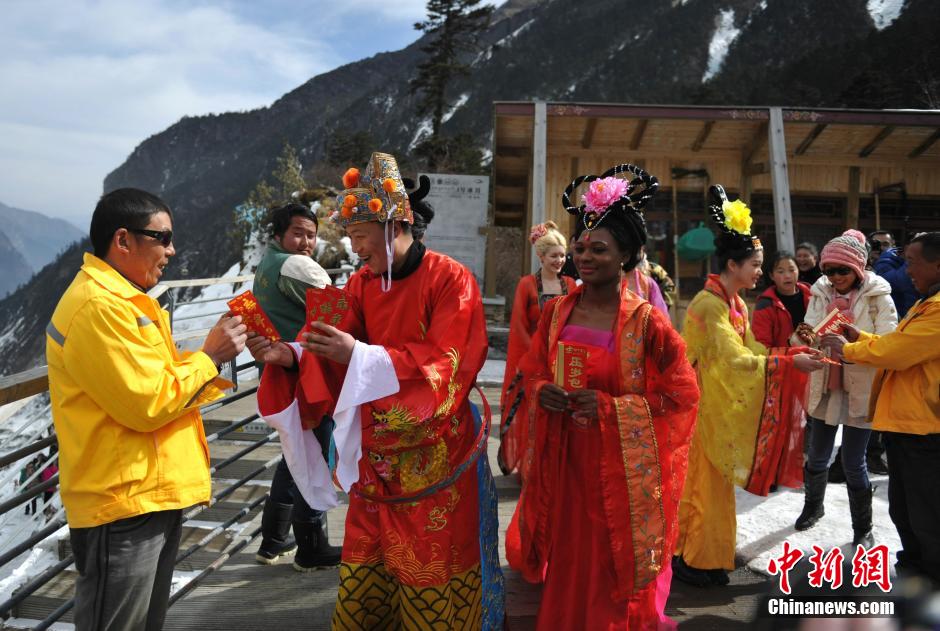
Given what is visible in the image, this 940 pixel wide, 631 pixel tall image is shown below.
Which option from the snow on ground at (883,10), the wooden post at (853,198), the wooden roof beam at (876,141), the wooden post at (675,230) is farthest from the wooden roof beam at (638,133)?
the snow on ground at (883,10)

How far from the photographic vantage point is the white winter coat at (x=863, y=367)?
11.7 ft

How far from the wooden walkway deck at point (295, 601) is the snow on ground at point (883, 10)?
133 ft

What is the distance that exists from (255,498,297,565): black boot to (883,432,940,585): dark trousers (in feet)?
10.8

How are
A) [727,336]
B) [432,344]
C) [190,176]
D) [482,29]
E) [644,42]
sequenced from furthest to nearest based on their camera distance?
[190,176], [644,42], [482,29], [727,336], [432,344]

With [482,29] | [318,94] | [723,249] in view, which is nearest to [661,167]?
[723,249]

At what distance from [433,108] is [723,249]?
28473 millimetres

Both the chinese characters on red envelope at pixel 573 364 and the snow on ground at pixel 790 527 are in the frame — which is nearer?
the chinese characters on red envelope at pixel 573 364

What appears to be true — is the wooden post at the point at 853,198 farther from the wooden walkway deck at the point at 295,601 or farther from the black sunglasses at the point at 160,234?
the black sunglasses at the point at 160,234

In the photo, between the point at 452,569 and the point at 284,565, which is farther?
the point at 284,565

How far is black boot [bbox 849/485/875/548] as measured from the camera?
3637 millimetres

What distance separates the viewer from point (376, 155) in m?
2.28

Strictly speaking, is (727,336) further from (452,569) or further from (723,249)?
(452,569)

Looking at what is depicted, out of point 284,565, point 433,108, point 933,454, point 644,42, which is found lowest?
point 284,565

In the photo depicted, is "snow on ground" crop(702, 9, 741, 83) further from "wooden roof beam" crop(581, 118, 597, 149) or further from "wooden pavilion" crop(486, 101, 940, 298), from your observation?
"wooden roof beam" crop(581, 118, 597, 149)
